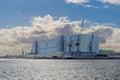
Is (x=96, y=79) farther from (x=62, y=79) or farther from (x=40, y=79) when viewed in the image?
(x=40, y=79)

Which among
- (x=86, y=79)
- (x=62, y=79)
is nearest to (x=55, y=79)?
(x=62, y=79)

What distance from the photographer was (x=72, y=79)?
75.2 meters

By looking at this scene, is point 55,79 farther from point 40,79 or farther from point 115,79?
point 115,79

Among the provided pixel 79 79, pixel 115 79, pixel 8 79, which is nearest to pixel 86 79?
pixel 79 79

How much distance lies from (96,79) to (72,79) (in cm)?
533

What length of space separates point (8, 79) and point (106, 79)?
21.9 meters

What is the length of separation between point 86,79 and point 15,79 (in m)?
16.1

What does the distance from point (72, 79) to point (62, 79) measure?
224 cm

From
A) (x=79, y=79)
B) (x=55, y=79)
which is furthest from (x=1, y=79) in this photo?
(x=79, y=79)

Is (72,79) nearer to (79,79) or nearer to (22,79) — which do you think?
(79,79)

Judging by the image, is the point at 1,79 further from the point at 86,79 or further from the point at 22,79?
the point at 86,79

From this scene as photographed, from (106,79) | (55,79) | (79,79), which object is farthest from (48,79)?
(106,79)

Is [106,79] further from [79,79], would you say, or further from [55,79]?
[55,79]

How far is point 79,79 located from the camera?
247ft
